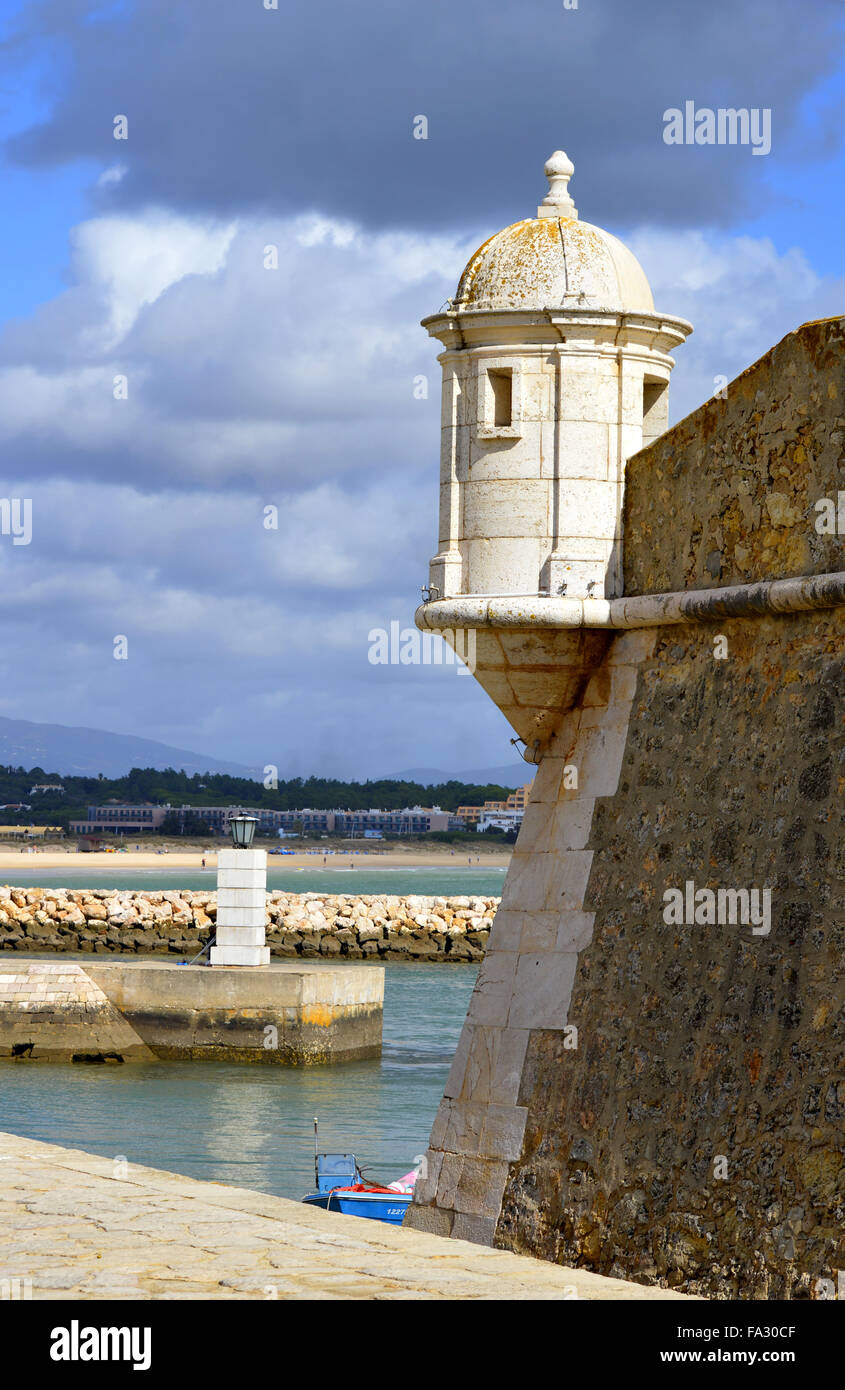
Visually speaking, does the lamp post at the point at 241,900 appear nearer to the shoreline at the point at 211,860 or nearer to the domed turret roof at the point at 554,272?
the domed turret roof at the point at 554,272

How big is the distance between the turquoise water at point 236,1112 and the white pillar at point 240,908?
4.96ft

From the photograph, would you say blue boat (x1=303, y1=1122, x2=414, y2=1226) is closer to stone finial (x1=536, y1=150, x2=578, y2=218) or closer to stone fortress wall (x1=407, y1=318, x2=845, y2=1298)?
stone fortress wall (x1=407, y1=318, x2=845, y2=1298)

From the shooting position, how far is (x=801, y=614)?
7.23m

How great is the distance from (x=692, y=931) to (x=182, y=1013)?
17.0 meters

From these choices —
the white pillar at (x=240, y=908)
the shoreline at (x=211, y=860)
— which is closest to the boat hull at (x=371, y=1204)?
the white pillar at (x=240, y=908)

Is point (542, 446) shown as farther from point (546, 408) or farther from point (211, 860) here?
point (211, 860)

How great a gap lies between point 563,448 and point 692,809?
1.96 metres

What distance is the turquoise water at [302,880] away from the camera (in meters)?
82.8

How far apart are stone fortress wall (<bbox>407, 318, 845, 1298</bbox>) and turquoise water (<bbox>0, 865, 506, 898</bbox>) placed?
6354 cm

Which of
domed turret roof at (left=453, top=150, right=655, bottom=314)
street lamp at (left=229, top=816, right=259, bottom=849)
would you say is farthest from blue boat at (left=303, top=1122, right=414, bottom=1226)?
street lamp at (left=229, top=816, right=259, bottom=849)

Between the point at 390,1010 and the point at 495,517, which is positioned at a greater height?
the point at 495,517

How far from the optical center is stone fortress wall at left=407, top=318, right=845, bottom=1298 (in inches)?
266
